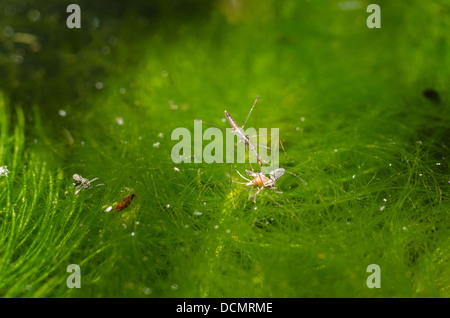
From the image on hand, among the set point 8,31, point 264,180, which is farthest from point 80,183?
point 8,31

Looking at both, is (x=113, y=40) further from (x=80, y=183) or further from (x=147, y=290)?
(x=147, y=290)

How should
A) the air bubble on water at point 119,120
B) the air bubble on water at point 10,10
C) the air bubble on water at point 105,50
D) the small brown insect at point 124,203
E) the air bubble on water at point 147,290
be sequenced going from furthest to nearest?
the air bubble on water at point 10,10
the air bubble on water at point 105,50
the air bubble on water at point 119,120
the small brown insect at point 124,203
the air bubble on water at point 147,290

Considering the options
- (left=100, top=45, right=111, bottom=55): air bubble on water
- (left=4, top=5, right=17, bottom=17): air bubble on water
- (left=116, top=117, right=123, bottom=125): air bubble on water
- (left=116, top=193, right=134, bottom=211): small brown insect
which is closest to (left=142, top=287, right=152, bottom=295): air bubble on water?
(left=116, top=193, right=134, bottom=211): small brown insect

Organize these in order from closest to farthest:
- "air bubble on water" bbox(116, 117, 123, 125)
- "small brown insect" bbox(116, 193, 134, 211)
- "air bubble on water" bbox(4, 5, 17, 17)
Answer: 1. "small brown insect" bbox(116, 193, 134, 211)
2. "air bubble on water" bbox(116, 117, 123, 125)
3. "air bubble on water" bbox(4, 5, 17, 17)

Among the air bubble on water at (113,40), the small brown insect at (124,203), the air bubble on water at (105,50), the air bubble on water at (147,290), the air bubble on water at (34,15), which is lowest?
the air bubble on water at (147,290)

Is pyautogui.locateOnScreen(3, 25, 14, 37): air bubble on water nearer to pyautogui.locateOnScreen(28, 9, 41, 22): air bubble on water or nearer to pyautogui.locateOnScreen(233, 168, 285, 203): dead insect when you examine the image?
pyautogui.locateOnScreen(28, 9, 41, 22): air bubble on water

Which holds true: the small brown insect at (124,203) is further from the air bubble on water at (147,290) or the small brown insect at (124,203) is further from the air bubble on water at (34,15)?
the air bubble on water at (34,15)

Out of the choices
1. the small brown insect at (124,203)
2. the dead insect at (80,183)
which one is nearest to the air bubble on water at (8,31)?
the dead insect at (80,183)

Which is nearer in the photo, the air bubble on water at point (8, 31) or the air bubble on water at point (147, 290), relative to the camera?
the air bubble on water at point (147, 290)

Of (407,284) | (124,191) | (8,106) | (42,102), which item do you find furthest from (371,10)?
(8,106)

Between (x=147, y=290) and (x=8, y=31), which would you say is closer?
(x=147, y=290)

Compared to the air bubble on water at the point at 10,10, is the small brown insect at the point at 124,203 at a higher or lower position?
lower
